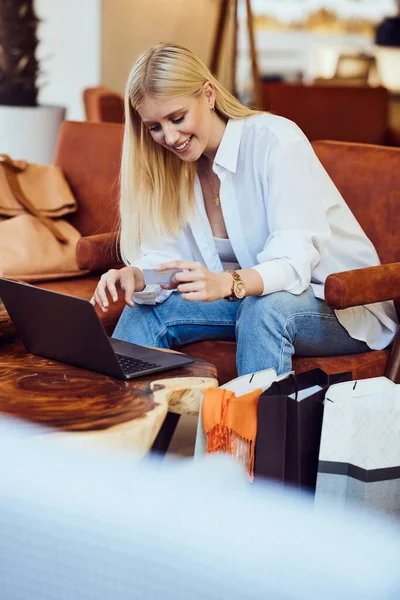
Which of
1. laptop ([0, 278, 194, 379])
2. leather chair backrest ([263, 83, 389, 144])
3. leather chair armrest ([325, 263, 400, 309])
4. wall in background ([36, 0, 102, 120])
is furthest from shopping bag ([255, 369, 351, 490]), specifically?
wall in background ([36, 0, 102, 120])

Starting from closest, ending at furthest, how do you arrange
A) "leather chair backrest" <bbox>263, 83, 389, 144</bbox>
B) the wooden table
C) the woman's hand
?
the wooden table
the woman's hand
"leather chair backrest" <bbox>263, 83, 389, 144</bbox>

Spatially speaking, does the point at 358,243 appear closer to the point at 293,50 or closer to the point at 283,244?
the point at 283,244

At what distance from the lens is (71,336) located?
4.88 ft

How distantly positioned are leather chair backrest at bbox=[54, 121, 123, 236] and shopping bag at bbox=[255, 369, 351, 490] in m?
1.46

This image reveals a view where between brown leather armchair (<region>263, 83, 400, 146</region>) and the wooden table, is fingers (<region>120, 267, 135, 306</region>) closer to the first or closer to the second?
the wooden table

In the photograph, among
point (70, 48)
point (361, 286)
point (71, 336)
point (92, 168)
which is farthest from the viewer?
point (70, 48)

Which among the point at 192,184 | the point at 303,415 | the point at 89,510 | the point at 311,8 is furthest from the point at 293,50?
the point at 89,510

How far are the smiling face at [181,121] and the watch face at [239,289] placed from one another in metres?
0.33

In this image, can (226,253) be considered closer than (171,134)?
No

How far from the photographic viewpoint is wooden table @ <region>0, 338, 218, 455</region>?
123cm

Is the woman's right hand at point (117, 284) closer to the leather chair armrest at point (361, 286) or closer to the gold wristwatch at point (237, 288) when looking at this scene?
the gold wristwatch at point (237, 288)

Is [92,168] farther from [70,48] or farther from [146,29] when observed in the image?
[146,29]

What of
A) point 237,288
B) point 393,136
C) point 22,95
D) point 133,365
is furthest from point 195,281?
point 393,136

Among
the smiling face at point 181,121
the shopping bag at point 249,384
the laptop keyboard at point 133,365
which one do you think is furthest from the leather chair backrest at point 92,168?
the shopping bag at point 249,384
